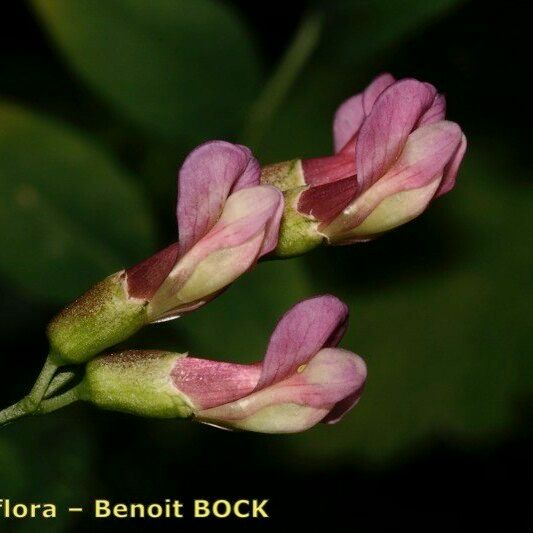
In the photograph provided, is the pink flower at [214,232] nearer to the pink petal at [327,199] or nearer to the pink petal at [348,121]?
the pink petal at [327,199]

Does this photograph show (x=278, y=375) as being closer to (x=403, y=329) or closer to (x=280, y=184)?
(x=280, y=184)

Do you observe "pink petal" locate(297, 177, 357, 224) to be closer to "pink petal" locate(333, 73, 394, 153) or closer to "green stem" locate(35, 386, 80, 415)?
"pink petal" locate(333, 73, 394, 153)

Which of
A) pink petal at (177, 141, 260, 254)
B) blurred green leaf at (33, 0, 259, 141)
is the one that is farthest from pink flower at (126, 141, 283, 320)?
blurred green leaf at (33, 0, 259, 141)

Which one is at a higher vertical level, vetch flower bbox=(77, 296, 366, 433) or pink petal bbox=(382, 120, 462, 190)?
pink petal bbox=(382, 120, 462, 190)

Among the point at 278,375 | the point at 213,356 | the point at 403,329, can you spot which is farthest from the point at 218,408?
the point at 403,329

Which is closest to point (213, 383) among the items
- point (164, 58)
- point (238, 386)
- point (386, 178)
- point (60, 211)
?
point (238, 386)

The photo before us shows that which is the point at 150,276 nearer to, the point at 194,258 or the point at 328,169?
the point at 194,258
